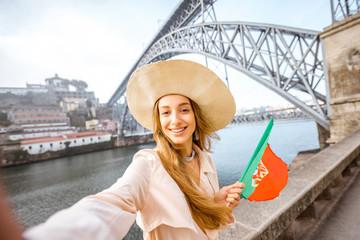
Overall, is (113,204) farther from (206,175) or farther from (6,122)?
(6,122)

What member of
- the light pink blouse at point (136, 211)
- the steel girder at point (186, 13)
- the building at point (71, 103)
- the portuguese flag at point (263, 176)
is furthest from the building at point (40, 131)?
the portuguese flag at point (263, 176)

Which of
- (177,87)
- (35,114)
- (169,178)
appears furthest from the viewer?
(35,114)

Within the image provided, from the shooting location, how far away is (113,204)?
1.78 feet

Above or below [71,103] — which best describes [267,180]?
below

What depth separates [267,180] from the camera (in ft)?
3.14

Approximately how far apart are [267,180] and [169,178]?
54 cm

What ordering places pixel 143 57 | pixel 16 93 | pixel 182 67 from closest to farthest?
pixel 182 67, pixel 143 57, pixel 16 93

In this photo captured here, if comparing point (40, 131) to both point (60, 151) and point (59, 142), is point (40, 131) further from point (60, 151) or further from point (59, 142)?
point (60, 151)

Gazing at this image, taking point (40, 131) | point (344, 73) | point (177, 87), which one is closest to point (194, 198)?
point (177, 87)

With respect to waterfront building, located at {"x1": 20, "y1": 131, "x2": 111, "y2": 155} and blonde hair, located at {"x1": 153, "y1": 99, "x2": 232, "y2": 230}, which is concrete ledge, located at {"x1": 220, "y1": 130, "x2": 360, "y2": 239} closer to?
blonde hair, located at {"x1": 153, "y1": 99, "x2": 232, "y2": 230}

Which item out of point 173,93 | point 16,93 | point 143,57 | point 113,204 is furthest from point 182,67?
point 16,93

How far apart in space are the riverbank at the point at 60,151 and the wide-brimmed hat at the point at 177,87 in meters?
24.0

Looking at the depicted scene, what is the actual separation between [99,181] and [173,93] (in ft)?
45.8

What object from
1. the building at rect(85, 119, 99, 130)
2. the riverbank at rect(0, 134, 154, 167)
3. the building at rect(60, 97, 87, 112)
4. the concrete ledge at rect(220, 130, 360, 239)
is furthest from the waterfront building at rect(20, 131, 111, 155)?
the concrete ledge at rect(220, 130, 360, 239)
